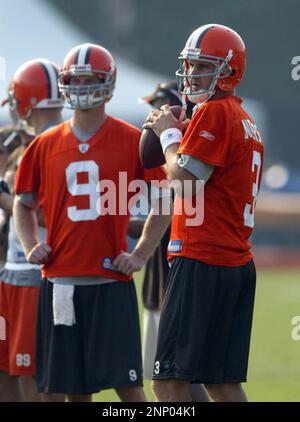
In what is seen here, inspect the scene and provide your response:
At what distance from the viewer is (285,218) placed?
20547 millimetres

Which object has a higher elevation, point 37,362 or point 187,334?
point 187,334

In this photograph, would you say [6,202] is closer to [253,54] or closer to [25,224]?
[25,224]

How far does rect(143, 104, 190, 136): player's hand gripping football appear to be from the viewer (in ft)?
14.8

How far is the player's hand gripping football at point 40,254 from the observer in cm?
498

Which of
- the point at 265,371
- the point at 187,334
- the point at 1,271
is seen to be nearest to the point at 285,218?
the point at 265,371

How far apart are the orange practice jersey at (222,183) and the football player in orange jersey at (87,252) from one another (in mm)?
606

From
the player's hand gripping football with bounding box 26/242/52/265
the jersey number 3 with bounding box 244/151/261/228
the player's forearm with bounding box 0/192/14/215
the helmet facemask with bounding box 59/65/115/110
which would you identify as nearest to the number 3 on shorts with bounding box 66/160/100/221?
the player's hand gripping football with bounding box 26/242/52/265

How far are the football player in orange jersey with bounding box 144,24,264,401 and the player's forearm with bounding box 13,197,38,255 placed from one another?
1.01m

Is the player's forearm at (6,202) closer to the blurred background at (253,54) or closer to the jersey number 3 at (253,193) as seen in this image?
the jersey number 3 at (253,193)

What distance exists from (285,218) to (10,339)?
15351 millimetres

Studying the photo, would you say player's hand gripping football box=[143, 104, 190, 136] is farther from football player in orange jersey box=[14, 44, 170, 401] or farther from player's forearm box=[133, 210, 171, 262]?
player's forearm box=[133, 210, 171, 262]

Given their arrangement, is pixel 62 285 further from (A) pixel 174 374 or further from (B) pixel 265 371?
(B) pixel 265 371

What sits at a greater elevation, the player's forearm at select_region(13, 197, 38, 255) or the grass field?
the player's forearm at select_region(13, 197, 38, 255)

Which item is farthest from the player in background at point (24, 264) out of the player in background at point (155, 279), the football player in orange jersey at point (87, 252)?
the player in background at point (155, 279)
